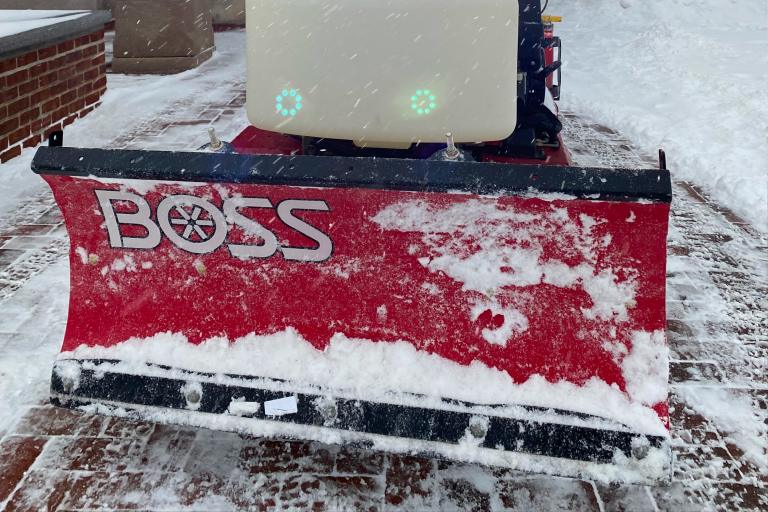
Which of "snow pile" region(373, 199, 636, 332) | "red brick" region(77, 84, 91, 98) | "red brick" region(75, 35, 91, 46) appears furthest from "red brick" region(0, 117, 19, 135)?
"snow pile" region(373, 199, 636, 332)

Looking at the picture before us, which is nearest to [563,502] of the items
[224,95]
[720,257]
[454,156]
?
[454,156]

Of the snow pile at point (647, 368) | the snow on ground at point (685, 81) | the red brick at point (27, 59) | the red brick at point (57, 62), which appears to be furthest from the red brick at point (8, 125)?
the snow on ground at point (685, 81)

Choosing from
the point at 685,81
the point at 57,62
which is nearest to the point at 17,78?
the point at 57,62

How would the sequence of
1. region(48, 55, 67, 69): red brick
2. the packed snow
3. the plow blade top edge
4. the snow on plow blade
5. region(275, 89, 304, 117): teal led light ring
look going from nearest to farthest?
the plow blade top edge → the snow on plow blade → region(275, 89, 304, 117): teal led light ring → the packed snow → region(48, 55, 67, 69): red brick

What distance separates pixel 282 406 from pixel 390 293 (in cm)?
55

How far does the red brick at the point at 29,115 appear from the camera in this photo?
6.57 m

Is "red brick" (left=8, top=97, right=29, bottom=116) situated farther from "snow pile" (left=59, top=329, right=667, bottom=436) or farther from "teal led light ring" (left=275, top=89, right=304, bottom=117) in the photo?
"snow pile" (left=59, top=329, right=667, bottom=436)

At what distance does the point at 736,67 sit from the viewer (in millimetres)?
11141

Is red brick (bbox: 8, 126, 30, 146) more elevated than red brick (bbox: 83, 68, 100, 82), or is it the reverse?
red brick (bbox: 83, 68, 100, 82)

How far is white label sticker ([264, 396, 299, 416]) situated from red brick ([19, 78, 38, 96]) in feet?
18.4

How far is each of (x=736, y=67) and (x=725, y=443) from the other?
1027 cm

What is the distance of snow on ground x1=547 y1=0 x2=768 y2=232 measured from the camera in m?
6.32

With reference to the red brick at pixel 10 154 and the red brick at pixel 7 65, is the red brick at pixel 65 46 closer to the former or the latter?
the red brick at pixel 7 65

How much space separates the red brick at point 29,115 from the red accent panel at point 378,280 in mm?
4846
